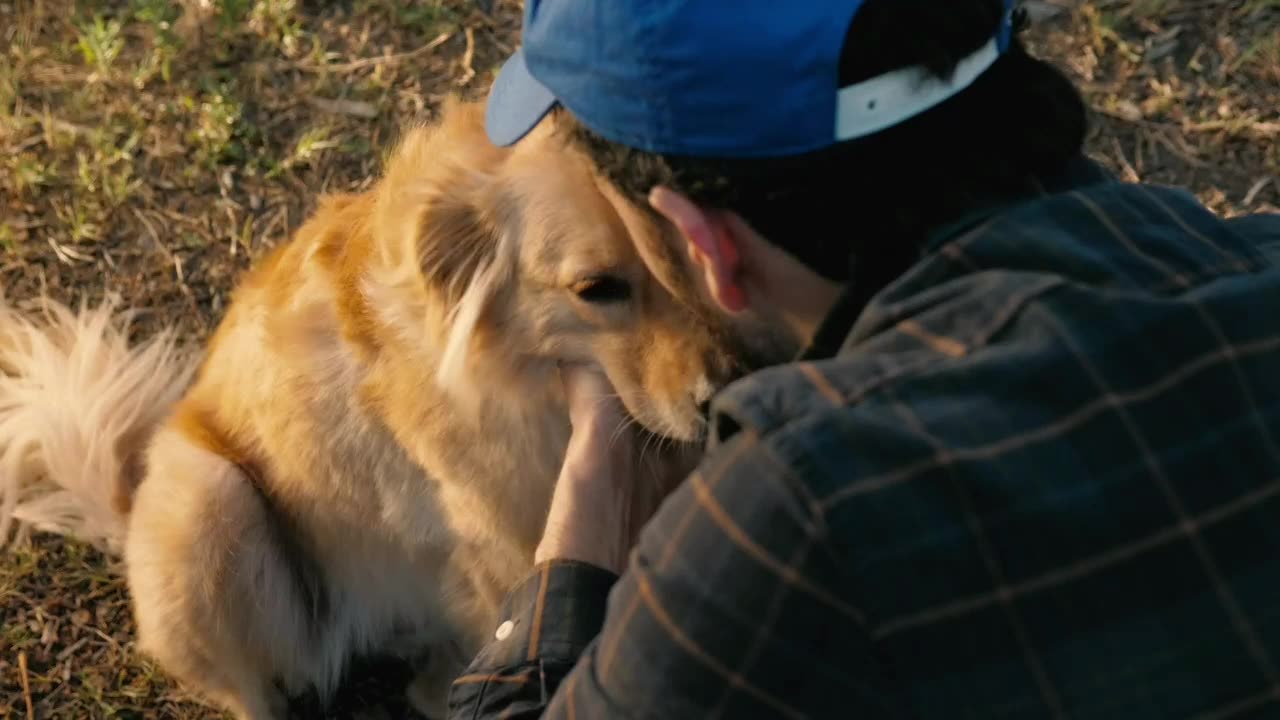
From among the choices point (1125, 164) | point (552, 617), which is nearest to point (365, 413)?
point (552, 617)

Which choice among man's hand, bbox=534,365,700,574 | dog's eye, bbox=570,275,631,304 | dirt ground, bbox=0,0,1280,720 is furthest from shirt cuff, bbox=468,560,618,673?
dirt ground, bbox=0,0,1280,720

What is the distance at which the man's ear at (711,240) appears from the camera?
139 centimetres

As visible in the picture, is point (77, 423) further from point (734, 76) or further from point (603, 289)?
point (734, 76)

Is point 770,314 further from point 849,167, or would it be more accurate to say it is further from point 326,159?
point 326,159

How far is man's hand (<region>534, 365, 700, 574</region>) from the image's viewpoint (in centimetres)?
198

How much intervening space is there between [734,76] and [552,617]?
0.87 metres

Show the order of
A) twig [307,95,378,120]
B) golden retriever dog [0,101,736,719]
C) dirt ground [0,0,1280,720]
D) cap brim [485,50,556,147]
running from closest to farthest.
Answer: cap brim [485,50,556,147] < golden retriever dog [0,101,736,719] < dirt ground [0,0,1280,720] < twig [307,95,378,120]

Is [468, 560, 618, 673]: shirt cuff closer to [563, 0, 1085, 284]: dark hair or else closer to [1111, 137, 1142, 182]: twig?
[563, 0, 1085, 284]: dark hair

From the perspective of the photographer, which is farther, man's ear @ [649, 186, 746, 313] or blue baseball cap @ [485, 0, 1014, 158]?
man's ear @ [649, 186, 746, 313]

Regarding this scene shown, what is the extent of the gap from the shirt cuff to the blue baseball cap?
0.72 meters

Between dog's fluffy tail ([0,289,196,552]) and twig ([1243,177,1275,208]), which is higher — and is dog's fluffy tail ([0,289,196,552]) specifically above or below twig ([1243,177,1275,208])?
above

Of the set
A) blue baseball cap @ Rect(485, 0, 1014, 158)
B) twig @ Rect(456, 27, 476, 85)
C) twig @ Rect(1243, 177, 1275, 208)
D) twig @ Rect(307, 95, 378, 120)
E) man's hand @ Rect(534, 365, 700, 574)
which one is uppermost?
blue baseball cap @ Rect(485, 0, 1014, 158)

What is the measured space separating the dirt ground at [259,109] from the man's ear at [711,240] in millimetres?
2514

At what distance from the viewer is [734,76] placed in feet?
4.08
